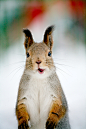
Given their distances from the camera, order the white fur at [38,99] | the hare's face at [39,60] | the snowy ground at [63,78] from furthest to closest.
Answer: the snowy ground at [63,78] < the white fur at [38,99] < the hare's face at [39,60]

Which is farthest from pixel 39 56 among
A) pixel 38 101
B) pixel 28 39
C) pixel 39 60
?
pixel 38 101

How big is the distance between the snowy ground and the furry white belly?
127 mm

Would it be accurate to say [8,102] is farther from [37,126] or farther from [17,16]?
[17,16]

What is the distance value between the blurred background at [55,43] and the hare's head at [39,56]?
4.7 inches

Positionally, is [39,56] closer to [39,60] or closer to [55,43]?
[39,60]

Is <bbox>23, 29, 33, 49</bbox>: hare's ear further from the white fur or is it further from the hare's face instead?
the white fur

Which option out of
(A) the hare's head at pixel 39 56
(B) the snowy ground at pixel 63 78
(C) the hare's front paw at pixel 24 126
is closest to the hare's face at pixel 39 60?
(A) the hare's head at pixel 39 56

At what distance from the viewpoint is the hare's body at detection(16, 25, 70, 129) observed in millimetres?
1032

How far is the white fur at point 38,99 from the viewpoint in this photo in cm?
108

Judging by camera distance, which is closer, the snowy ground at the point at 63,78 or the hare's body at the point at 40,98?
the hare's body at the point at 40,98

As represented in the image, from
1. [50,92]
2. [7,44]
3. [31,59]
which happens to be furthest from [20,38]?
[50,92]

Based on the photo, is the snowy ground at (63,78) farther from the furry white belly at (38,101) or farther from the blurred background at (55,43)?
the furry white belly at (38,101)

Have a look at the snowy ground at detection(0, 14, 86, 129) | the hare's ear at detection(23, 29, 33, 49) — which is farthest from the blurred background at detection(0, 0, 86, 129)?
the hare's ear at detection(23, 29, 33, 49)

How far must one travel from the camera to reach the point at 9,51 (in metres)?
1.26
